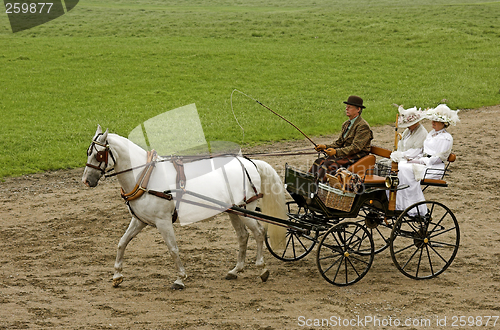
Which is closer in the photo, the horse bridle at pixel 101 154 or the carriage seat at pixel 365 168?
the horse bridle at pixel 101 154

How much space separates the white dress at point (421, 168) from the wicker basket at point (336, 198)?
766 millimetres

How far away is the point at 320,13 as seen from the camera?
3766 cm

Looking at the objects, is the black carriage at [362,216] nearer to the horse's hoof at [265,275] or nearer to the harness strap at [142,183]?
the horse's hoof at [265,275]

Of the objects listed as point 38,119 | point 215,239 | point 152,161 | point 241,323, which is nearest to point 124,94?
point 38,119

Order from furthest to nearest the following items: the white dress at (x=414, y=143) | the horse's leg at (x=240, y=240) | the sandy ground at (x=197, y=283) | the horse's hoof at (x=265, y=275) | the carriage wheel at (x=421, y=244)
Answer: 1. the white dress at (x=414, y=143)
2. the horse's leg at (x=240, y=240)
3. the horse's hoof at (x=265, y=275)
4. the carriage wheel at (x=421, y=244)
5. the sandy ground at (x=197, y=283)

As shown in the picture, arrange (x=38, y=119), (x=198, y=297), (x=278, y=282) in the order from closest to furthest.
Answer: (x=198, y=297), (x=278, y=282), (x=38, y=119)

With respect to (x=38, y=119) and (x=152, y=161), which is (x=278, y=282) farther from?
(x=38, y=119)

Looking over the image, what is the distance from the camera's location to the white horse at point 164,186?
625cm

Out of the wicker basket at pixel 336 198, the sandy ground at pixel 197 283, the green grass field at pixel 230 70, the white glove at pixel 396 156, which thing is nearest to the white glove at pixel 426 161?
the white glove at pixel 396 156

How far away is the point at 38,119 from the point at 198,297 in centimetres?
1232

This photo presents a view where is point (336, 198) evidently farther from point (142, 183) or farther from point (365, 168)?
point (142, 183)

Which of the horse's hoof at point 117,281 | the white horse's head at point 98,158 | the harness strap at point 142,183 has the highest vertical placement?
the white horse's head at point 98,158

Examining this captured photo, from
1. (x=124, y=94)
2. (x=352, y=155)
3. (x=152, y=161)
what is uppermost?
(x=152, y=161)

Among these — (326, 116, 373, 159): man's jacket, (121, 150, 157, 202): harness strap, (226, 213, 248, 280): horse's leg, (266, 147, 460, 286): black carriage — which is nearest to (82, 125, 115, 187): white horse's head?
(121, 150, 157, 202): harness strap
